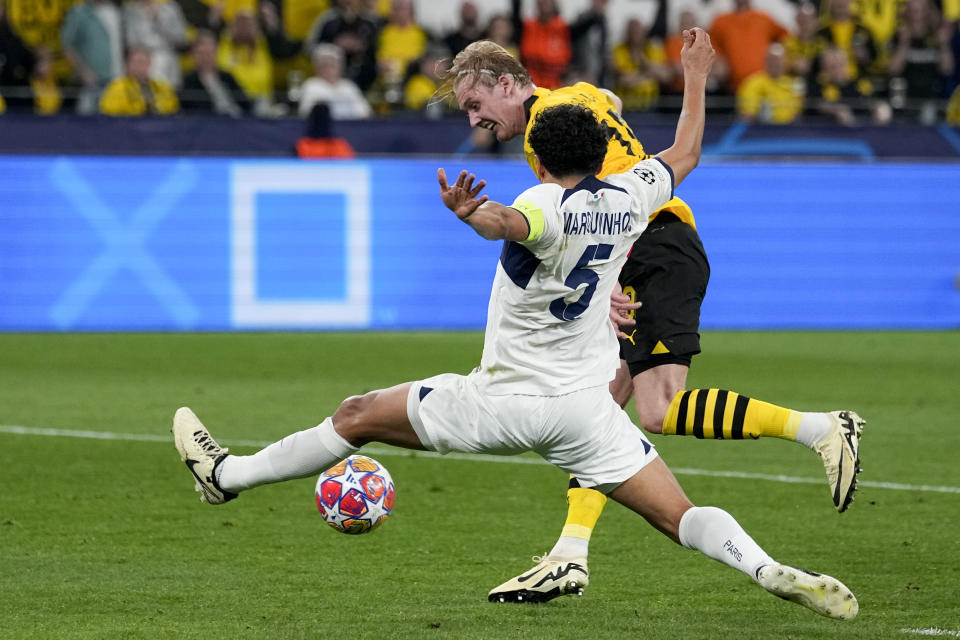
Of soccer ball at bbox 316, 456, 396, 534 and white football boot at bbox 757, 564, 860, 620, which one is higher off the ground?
white football boot at bbox 757, 564, 860, 620

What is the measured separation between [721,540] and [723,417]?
1.17 metres

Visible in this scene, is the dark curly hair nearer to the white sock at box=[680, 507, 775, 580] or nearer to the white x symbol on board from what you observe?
the white sock at box=[680, 507, 775, 580]

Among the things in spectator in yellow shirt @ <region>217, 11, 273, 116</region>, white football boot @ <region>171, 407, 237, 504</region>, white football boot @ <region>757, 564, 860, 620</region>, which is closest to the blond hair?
white football boot @ <region>171, 407, 237, 504</region>

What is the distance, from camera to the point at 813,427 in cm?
583

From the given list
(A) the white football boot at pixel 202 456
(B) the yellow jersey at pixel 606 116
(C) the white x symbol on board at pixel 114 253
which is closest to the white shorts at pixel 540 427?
(A) the white football boot at pixel 202 456

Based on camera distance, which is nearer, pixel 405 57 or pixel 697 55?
pixel 697 55

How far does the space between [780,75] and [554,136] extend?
13.1 metres

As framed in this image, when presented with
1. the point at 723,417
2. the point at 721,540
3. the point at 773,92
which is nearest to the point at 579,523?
the point at 721,540

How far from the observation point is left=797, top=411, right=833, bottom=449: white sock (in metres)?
5.80

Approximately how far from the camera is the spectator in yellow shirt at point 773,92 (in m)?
17.2

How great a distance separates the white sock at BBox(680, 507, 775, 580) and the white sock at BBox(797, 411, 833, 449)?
96 centimetres

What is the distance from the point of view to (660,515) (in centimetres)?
505

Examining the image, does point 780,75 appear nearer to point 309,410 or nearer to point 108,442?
point 309,410

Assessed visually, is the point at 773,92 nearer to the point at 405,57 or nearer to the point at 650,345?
the point at 405,57
